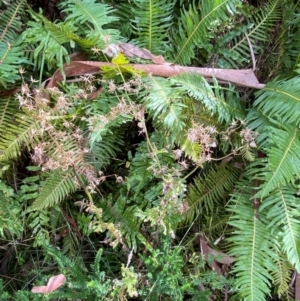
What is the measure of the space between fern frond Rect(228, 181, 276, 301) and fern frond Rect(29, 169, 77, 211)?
669mm

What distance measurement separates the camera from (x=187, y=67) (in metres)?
1.80

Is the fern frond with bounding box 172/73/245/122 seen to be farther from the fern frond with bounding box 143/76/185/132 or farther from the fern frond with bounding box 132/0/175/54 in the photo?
the fern frond with bounding box 132/0/175/54

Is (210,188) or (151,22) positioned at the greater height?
(151,22)

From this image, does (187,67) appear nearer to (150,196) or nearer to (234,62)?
(234,62)

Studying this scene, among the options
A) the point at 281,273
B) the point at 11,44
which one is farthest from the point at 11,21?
the point at 281,273

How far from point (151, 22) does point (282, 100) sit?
615mm

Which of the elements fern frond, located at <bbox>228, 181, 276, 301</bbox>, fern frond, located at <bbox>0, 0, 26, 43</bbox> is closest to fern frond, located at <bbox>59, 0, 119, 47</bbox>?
fern frond, located at <bbox>0, 0, 26, 43</bbox>

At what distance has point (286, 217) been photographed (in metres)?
1.70

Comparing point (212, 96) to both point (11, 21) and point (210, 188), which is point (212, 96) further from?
point (11, 21)

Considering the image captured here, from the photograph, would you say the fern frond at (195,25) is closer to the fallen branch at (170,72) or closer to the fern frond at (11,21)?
the fallen branch at (170,72)

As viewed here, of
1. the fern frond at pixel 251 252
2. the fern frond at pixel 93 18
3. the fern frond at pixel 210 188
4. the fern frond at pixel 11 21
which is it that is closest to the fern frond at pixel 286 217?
the fern frond at pixel 251 252

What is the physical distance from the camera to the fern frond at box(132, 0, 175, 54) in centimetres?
176

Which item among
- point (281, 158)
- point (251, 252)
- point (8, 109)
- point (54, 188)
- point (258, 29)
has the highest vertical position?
point (258, 29)

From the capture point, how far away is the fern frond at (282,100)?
1.66 metres
